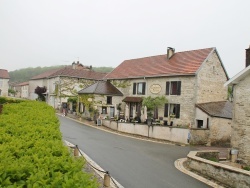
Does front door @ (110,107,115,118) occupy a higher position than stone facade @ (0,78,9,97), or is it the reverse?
stone facade @ (0,78,9,97)

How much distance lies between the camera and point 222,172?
39.1 ft

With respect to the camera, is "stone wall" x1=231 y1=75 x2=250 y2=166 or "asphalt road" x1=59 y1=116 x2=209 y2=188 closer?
"asphalt road" x1=59 y1=116 x2=209 y2=188

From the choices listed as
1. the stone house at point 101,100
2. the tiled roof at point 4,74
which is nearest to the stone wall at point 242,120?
the stone house at point 101,100

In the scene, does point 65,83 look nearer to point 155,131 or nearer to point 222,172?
point 155,131

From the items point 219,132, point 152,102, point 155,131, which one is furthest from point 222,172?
point 152,102

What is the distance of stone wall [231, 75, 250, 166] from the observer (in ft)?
51.9

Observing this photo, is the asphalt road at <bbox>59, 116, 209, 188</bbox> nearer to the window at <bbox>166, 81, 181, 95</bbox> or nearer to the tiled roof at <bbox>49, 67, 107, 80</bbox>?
the window at <bbox>166, 81, 181, 95</bbox>

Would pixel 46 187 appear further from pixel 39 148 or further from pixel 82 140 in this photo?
pixel 82 140

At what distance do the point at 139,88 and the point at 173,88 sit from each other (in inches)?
218

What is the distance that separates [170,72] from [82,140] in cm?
1380

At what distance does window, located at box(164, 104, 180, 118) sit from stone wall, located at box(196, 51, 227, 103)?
2.32 m

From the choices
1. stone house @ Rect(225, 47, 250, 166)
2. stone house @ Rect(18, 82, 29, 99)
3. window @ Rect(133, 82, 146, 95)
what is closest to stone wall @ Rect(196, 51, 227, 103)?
window @ Rect(133, 82, 146, 95)

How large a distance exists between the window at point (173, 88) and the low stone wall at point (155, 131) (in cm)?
546

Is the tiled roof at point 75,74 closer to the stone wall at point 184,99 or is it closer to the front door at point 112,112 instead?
the front door at point 112,112
